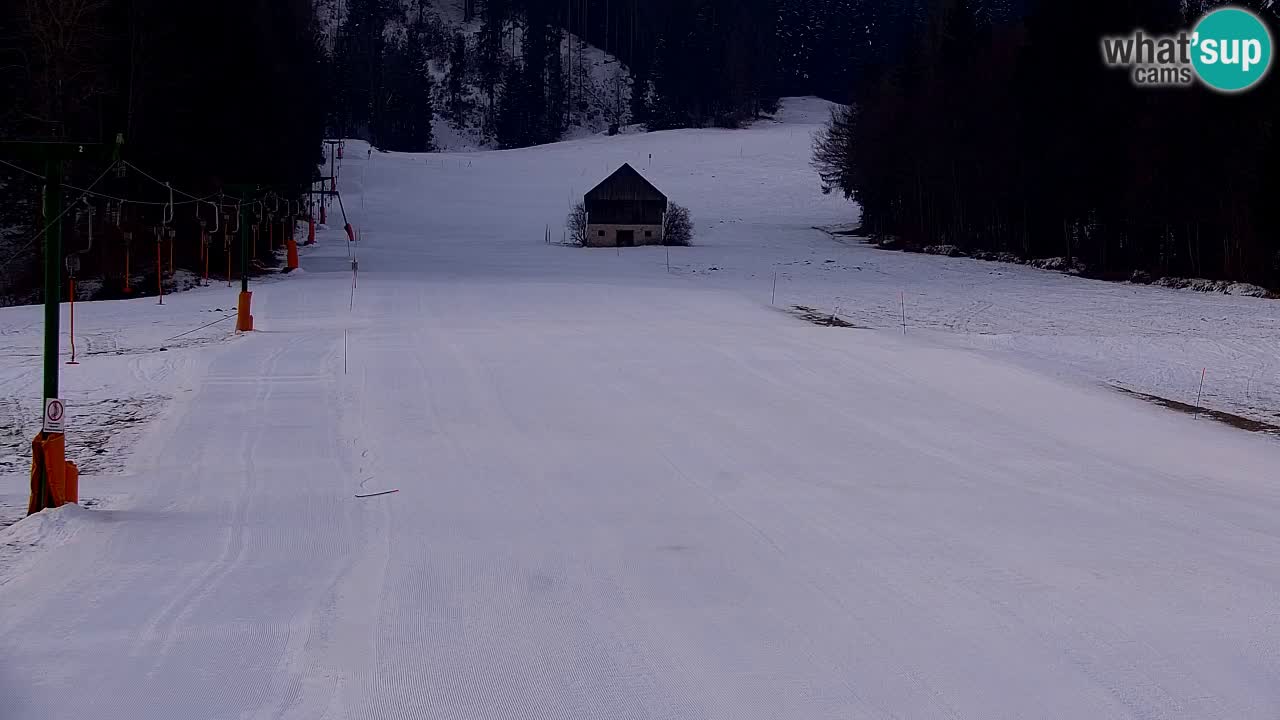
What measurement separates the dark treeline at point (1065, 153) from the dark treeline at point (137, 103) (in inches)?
1296

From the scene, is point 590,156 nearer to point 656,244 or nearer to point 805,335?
point 656,244

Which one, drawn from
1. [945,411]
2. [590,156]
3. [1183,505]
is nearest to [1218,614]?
[1183,505]

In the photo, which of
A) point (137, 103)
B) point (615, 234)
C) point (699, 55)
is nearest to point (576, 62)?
point (699, 55)

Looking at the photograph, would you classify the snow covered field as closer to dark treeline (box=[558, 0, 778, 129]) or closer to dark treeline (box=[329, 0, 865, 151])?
dark treeline (box=[329, 0, 865, 151])

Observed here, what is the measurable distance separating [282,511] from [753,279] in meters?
35.2

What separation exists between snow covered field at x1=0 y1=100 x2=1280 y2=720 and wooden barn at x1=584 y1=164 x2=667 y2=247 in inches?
1649

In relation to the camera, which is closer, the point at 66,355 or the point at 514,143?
the point at 66,355

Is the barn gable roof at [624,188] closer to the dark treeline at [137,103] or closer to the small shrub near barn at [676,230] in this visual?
the small shrub near barn at [676,230]

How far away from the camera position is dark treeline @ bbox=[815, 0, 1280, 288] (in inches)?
1574

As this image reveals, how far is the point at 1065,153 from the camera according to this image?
49938 mm

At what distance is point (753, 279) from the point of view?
→ 43.9 m

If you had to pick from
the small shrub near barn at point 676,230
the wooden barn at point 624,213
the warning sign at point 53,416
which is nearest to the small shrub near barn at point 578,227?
the wooden barn at point 624,213

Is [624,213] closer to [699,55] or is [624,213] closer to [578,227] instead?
[578,227]

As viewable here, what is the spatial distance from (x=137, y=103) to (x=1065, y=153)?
122 ft
